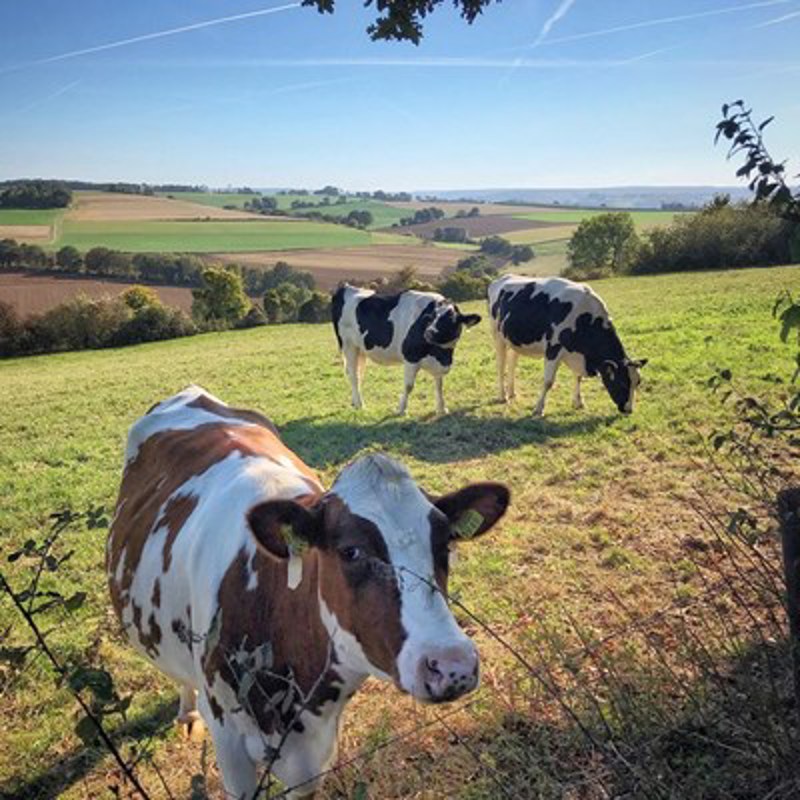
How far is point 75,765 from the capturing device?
445 cm

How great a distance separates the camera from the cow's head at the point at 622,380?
11680 millimetres

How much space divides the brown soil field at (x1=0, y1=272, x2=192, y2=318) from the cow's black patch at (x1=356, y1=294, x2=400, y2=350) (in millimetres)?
34550

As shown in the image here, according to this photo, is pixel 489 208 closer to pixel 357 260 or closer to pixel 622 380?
pixel 357 260

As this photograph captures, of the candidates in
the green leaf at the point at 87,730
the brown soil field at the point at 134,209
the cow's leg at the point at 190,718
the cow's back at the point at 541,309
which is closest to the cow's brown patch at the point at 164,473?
the cow's leg at the point at 190,718

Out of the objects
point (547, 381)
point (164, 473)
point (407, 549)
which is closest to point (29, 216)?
point (547, 381)

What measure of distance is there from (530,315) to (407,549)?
1070 cm

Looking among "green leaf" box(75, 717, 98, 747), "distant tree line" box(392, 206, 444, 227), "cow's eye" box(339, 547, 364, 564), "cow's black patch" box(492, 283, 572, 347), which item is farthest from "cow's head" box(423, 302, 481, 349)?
"distant tree line" box(392, 206, 444, 227)

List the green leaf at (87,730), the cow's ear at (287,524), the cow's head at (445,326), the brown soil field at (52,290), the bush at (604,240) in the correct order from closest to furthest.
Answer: the green leaf at (87,730) < the cow's ear at (287,524) < the cow's head at (445,326) < the brown soil field at (52,290) < the bush at (604,240)

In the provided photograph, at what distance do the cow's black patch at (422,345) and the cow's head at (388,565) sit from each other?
9.95 meters

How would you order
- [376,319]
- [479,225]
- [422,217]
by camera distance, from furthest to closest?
[422,217], [479,225], [376,319]

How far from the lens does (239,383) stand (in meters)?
19.8

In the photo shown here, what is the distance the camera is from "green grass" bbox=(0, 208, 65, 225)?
74.4 metres

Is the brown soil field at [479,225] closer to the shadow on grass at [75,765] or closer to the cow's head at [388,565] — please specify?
the shadow on grass at [75,765]

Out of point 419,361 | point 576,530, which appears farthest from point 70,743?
point 419,361
